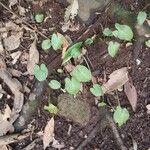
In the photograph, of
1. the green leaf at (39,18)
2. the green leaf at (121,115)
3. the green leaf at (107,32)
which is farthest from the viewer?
the green leaf at (39,18)

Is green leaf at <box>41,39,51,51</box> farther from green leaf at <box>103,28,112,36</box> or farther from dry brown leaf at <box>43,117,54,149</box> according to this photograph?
dry brown leaf at <box>43,117,54,149</box>

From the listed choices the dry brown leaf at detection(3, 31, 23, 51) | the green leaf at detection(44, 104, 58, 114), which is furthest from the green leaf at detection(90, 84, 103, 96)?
the dry brown leaf at detection(3, 31, 23, 51)

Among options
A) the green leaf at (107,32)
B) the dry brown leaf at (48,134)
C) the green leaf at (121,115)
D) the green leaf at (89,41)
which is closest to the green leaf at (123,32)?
the green leaf at (107,32)

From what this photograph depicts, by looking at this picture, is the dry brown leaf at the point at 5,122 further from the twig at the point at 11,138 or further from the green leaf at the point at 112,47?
the green leaf at the point at 112,47

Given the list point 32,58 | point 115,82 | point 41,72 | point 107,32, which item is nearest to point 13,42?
point 32,58

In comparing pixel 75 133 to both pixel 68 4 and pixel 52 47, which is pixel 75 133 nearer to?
pixel 52 47

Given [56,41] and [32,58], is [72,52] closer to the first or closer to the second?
[56,41]
